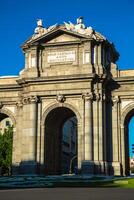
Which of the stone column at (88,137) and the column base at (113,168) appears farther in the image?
the column base at (113,168)

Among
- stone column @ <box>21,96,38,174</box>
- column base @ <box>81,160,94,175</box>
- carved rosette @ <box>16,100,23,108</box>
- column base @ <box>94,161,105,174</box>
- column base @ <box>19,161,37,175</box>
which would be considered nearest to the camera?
column base @ <box>81,160,94,175</box>

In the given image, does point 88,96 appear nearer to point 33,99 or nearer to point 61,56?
point 61,56

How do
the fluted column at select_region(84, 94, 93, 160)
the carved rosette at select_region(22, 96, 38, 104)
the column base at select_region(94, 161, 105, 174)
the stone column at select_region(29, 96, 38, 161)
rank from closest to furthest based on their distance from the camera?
the column base at select_region(94, 161, 105, 174)
the fluted column at select_region(84, 94, 93, 160)
the stone column at select_region(29, 96, 38, 161)
the carved rosette at select_region(22, 96, 38, 104)

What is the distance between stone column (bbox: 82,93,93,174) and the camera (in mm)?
43625

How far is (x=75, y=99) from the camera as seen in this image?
154 feet

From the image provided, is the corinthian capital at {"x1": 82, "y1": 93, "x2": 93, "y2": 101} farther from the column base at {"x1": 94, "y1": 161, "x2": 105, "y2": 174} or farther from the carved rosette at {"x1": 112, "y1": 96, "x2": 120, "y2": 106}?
the column base at {"x1": 94, "y1": 161, "x2": 105, "y2": 174}

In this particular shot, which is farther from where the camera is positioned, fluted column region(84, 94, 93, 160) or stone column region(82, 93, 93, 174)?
fluted column region(84, 94, 93, 160)

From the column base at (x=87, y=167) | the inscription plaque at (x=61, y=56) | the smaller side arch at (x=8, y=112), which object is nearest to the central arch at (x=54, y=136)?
the smaller side arch at (x=8, y=112)

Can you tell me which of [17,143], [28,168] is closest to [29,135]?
[17,143]

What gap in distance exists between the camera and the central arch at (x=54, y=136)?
4812cm

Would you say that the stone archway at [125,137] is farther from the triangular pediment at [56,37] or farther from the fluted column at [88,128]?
the triangular pediment at [56,37]

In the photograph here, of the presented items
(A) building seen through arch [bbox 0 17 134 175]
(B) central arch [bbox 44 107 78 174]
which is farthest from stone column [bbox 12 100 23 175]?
(B) central arch [bbox 44 107 78 174]

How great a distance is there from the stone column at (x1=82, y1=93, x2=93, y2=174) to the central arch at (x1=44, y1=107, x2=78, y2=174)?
9.96 ft

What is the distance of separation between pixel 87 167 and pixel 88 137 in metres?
3.29
